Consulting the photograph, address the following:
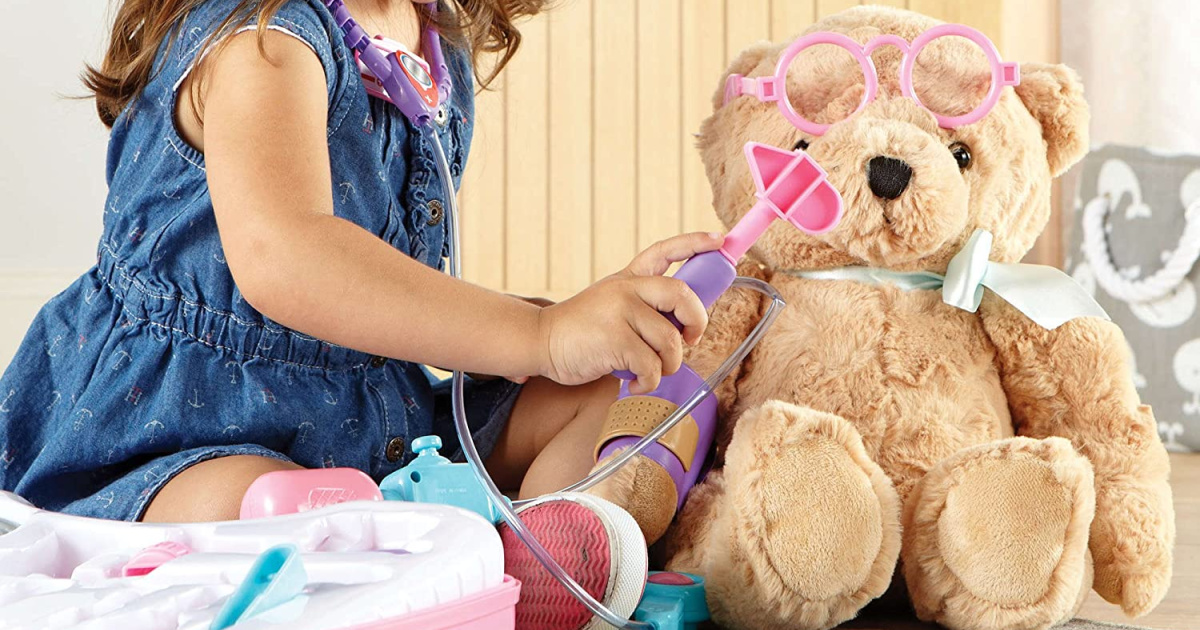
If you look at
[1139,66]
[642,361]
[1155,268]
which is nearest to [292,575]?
[642,361]

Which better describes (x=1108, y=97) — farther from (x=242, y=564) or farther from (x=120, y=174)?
(x=242, y=564)

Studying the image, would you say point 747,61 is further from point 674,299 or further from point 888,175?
point 674,299

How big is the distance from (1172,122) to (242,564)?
1701 millimetres

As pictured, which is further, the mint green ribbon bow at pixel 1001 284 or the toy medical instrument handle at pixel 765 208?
the mint green ribbon bow at pixel 1001 284

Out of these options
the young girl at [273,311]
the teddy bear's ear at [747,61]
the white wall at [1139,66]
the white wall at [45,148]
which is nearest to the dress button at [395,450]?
the young girl at [273,311]

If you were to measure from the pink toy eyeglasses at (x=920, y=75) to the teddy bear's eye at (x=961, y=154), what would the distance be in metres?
0.01

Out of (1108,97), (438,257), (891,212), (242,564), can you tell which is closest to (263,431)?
(438,257)

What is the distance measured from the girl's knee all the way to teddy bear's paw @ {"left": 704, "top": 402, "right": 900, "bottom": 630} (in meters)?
0.27

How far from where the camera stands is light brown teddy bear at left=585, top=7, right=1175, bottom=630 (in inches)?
24.4

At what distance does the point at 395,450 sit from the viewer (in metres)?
0.84

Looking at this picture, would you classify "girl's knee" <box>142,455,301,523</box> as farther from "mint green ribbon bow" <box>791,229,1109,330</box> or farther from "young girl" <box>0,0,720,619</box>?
"mint green ribbon bow" <box>791,229,1109,330</box>

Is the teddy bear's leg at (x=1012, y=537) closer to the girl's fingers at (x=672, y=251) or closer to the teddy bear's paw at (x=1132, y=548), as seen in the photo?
the teddy bear's paw at (x=1132, y=548)

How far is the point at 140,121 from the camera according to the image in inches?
32.4

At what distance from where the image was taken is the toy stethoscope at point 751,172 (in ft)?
1.97
